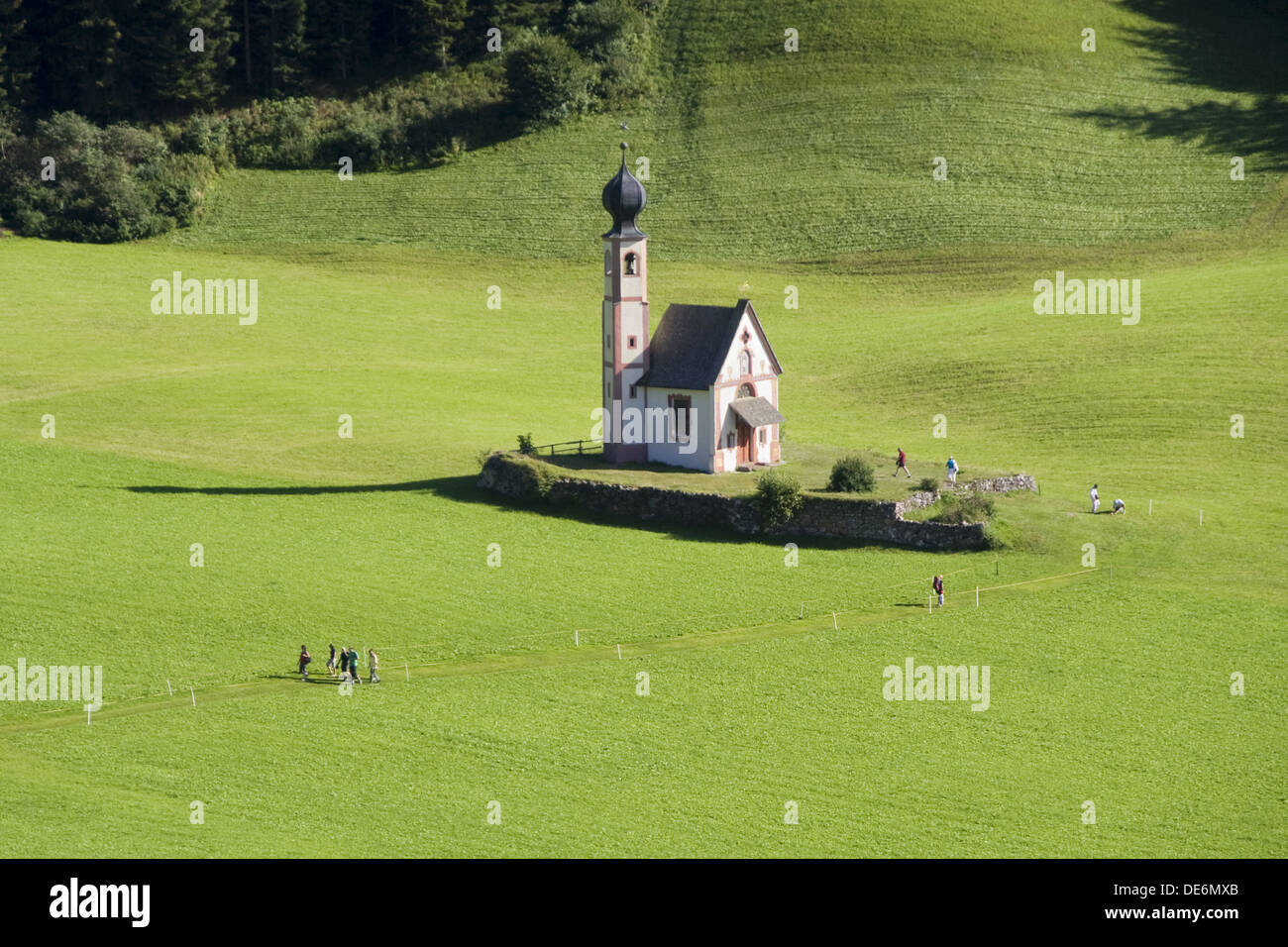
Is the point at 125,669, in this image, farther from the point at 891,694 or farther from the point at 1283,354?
the point at 1283,354

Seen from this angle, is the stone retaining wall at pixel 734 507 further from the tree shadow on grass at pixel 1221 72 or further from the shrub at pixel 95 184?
the tree shadow on grass at pixel 1221 72

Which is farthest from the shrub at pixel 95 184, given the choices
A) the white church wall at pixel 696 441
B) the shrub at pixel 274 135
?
the white church wall at pixel 696 441

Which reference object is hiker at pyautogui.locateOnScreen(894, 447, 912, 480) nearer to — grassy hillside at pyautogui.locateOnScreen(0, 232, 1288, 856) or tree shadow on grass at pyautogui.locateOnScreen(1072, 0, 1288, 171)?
grassy hillside at pyautogui.locateOnScreen(0, 232, 1288, 856)

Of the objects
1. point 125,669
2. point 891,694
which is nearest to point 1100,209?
point 891,694

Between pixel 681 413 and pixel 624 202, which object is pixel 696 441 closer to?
pixel 681 413

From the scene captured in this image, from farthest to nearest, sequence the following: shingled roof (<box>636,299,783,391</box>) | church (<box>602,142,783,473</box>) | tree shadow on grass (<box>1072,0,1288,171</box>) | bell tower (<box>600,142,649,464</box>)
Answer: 1. tree shadow on grass (<box>1072,0,1288,171</box>)
2. bell tower (<box>600,142,649,464</box>)
3. church (<box>602,142,783,473</box>)
4. shingled roof (<box>636,299,783,391</box>)

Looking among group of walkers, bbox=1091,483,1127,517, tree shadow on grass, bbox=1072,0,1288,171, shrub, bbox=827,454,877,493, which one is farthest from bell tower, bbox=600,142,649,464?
tree shadow on grass, bbox=1072,0,1288,171
